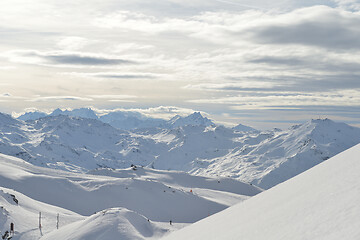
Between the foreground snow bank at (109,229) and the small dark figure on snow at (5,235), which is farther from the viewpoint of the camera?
the small dark figure on snow at (5,235)

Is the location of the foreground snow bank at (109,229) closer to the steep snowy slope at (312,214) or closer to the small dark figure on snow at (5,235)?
the small dark figure on snow at (5,235)

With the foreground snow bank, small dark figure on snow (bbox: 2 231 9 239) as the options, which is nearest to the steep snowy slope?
the foreground snow bank

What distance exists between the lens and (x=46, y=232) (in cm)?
4422

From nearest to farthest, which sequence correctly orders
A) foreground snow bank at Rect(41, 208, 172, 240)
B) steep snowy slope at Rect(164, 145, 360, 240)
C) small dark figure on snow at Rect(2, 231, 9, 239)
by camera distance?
1. steep snowy slope at Rect(164, 145, 360, 240)
2. foreground snow bank at Rect(41, 208, 172, 240)
3. small dark figure on snow at Rect(2, 231, 9, 239)

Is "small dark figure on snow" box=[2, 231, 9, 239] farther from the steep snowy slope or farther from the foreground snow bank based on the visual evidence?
the steep snowy slope

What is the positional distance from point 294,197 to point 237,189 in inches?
5877

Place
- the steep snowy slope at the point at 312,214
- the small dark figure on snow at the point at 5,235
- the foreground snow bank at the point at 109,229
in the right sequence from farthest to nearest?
the small dark figure on snow at the point at 5,235 → the foreground snow bank at the point at 109,229 → the steep snowy slope at the point at 312,214

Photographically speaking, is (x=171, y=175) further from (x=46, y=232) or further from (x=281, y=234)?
(x=281, y=234)

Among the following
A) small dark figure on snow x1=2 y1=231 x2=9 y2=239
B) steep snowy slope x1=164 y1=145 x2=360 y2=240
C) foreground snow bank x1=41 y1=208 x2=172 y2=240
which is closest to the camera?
steep snowy slope x1=164 y1=145 x2=360 y2=240

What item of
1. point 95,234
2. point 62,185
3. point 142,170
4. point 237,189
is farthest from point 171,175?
point 95,234

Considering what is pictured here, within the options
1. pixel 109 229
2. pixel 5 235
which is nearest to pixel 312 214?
pixel 109 229

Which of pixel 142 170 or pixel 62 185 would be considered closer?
pixel 62 185

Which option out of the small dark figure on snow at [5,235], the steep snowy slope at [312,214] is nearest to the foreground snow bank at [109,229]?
the small dark figure on snow at [5,235]

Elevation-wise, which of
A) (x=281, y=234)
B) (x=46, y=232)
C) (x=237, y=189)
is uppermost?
(x=281, y=234)
